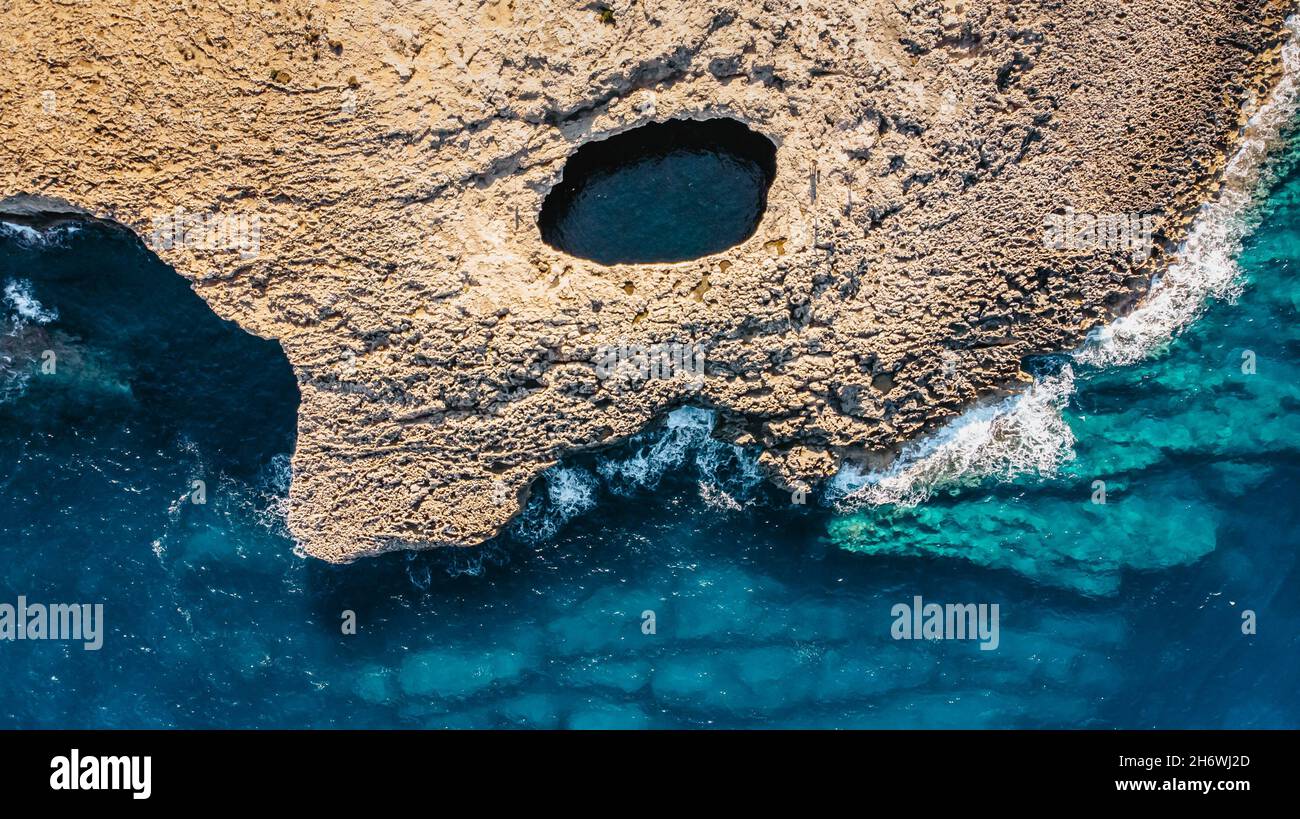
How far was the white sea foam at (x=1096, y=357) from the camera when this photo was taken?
15.0m

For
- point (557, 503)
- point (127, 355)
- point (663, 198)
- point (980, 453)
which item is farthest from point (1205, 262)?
point (127, 355)

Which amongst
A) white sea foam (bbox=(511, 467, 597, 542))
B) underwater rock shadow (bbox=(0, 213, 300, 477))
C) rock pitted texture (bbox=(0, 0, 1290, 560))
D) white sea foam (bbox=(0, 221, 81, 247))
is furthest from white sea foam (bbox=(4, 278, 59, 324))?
white sea foam (bbox=(511, 467, 597, 542))

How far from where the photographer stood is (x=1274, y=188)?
15.1m

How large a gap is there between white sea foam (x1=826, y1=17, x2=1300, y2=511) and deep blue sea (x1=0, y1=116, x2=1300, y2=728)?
6 centimetres

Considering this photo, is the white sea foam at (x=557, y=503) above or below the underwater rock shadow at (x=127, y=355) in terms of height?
below

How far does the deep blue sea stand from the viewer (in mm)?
15078

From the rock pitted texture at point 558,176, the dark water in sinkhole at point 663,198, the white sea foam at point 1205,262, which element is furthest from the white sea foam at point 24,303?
the white sea foam at point 1205,262

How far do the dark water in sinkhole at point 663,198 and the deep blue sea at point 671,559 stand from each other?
9.42 ft

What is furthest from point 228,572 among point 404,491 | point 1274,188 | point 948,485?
point 1274,188

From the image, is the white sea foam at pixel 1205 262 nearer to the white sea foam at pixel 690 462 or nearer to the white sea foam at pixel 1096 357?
the white sea foam at pixel 1096 357

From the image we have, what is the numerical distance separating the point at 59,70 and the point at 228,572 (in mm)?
7586

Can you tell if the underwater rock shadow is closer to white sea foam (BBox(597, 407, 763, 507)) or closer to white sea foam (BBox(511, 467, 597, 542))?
white sea foam (BBox(511, 467, 597, 542))

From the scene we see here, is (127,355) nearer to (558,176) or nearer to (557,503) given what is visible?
(557,503)

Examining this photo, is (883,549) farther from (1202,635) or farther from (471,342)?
(471,342)
